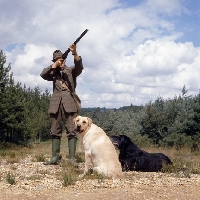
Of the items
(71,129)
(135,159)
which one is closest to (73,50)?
(71,129)

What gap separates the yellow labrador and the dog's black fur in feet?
4.86

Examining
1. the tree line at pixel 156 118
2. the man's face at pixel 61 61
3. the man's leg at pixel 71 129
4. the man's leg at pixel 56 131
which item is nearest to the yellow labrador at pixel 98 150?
the man's leg at pixel 71 129

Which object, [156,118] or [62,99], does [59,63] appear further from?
[156,118]

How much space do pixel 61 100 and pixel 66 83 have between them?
1.52 ft

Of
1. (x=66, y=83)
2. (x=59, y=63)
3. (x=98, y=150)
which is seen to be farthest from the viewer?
(x=66, y=83)

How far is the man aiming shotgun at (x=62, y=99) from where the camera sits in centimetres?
772

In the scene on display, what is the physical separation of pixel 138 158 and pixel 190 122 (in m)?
15.1

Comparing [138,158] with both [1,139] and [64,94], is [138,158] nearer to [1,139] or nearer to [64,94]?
[64,94]

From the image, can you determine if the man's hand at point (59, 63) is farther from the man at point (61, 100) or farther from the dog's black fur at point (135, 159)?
the dog's black fur at point (135, 159)

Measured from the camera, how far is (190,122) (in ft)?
71.8

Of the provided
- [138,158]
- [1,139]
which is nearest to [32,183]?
[138,158]

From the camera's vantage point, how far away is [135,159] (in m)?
7.75

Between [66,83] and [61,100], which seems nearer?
[61,100]

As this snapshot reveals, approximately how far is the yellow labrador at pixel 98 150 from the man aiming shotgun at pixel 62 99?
3.32 feet
